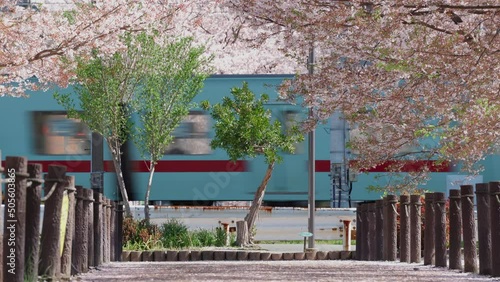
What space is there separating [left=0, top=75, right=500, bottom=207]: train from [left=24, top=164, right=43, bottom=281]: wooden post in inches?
796

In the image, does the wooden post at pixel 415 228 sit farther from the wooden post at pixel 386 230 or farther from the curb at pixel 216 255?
the curb at pixel 216 255

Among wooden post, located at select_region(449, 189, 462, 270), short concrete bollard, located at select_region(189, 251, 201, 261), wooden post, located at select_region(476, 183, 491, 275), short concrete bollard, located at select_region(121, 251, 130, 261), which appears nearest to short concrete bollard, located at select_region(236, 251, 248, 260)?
short concrete bollard, located at select_region(189, 251, 201, 261)

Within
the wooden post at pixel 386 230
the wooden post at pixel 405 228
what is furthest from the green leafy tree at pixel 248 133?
the wooden post at pixel 405 228

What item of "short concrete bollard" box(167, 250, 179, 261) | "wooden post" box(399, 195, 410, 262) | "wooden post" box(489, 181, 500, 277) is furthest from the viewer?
"short concrete bollard" box(167, 250, 179, 261)

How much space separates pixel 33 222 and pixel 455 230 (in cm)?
704

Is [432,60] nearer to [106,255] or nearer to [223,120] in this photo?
[106,255]

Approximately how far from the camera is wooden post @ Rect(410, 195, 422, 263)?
17938 millimetres

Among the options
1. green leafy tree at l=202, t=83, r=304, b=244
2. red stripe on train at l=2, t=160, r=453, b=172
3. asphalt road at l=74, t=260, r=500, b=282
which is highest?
green leafy tree at l=202, t=83, r=304, b=244

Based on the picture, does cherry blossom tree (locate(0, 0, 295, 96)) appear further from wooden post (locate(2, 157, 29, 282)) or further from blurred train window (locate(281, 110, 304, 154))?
wooden post (locate(2, 157, 29, 282))

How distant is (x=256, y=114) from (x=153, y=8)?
163 inches

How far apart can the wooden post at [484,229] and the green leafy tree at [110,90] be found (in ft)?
47.8

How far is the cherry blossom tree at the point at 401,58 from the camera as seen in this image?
13633 mm

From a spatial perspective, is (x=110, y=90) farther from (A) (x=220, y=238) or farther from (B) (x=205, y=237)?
(A) (x=220, y=238)

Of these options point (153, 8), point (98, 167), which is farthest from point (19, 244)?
point (98, 167)
